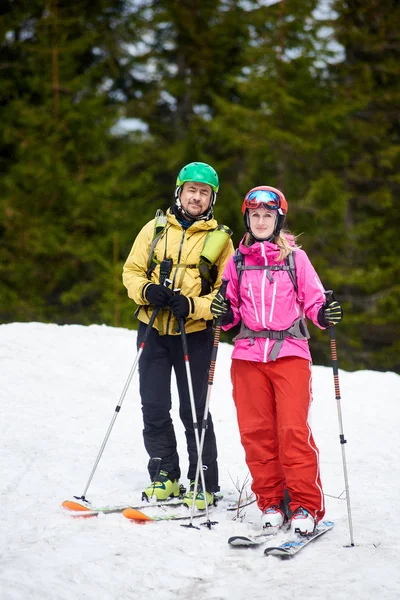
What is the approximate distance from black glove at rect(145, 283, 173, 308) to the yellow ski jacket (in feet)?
0.32

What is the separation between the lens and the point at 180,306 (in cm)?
461

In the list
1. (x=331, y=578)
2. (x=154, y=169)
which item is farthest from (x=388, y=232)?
(x=331, y=578)

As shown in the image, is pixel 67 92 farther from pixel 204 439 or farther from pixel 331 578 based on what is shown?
pixel 331 578

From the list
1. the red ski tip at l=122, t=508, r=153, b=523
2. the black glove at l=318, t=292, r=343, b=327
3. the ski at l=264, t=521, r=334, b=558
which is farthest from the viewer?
the red ski tip at l=122, t=508, r=153, b=523

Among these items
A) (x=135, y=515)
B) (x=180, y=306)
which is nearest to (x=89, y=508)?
(x=135, y=515)

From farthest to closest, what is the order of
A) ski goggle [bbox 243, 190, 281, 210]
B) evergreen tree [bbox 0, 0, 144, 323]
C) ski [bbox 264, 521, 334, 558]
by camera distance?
evergreen tree [bbox 0, 0, 144, 323]
ski goggle [bbox 243, 190, 281, 210]
ski [bbox 264, 521, 334, 558]

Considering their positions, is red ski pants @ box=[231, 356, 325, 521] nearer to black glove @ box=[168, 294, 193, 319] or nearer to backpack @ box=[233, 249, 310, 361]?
backpack @ box=[233, 249, 310, 361]

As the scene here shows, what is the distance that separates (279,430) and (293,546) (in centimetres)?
74

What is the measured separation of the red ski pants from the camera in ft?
14.0

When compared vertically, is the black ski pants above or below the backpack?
below

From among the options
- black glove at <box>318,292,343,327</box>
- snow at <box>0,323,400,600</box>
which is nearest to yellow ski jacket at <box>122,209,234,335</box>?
black glove at <box>318,292,343,327</box>

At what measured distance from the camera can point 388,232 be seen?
19484 millimetres

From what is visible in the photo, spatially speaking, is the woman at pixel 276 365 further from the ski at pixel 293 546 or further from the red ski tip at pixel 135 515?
the red ski tip at pixel 135 515

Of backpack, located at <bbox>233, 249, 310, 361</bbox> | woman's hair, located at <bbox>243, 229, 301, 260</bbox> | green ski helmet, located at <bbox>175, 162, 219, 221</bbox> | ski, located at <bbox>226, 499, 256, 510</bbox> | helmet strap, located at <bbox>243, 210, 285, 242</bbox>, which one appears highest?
green ski helmet, located at <bbox>175, 162, 219, 221</bbox>
